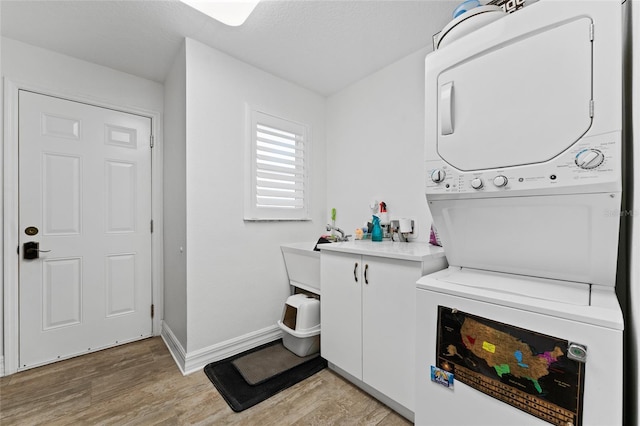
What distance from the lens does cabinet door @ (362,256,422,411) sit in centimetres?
145

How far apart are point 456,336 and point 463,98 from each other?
0.97 m

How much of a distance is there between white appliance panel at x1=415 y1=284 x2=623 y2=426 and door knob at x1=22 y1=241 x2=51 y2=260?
2774 millimetres

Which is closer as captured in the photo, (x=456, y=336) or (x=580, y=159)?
(x=580, y=159)

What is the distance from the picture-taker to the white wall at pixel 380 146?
217 cm

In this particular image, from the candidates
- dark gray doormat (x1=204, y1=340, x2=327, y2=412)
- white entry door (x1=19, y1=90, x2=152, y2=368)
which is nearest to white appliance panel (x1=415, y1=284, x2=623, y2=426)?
dark gray doormat (x1=204, y1=340, x2=327, y2=412)

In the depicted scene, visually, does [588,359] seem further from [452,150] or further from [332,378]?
[332,378]

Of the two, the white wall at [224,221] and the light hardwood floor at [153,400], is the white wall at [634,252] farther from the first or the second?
the white wall at [224,221]

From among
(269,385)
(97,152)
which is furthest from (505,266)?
(97,152)

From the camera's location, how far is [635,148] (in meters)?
0.86

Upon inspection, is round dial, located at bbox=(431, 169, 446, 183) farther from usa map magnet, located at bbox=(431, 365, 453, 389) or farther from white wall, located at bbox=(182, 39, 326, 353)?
white wall, located at bbox=(182, 39, 326, 353)

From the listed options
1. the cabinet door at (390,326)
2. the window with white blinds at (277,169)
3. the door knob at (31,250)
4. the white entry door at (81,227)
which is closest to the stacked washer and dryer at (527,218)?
the cabinet door at (390,326)

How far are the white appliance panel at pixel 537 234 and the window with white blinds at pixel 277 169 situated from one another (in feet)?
5.08

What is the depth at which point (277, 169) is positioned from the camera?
2.52 metres

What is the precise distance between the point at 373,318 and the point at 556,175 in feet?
3.77
